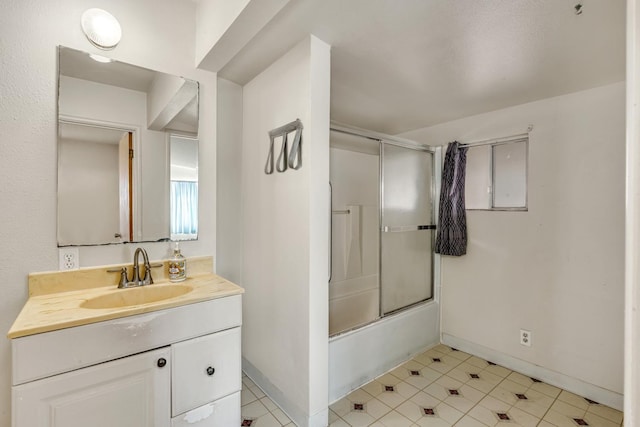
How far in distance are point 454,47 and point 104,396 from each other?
95.1 inches

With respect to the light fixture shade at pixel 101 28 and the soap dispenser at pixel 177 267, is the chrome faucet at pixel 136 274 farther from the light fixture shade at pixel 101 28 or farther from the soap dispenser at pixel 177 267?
the light fixture shade at pixel 101 28

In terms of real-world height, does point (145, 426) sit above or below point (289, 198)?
below

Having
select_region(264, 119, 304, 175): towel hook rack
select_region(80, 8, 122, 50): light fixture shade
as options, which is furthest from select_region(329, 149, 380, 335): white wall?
select_region(80, 8, 122, 50): light fixture shade

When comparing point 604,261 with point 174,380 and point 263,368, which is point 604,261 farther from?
point 174,380

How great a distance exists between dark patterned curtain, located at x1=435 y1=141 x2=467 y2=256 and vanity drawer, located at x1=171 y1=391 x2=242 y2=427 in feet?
7.06

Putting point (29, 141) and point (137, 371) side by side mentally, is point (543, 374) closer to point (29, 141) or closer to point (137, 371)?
point (137, 371)

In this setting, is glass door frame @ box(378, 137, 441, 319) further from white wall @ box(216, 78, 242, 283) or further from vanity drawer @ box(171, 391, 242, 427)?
vanity drawer @ box(171, 391, 242, 427)

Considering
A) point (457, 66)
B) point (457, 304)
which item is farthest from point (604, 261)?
point (457, 66)

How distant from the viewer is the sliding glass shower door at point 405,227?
2551 mm

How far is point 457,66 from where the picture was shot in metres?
1.86

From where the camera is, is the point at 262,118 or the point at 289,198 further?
the point at 262,118

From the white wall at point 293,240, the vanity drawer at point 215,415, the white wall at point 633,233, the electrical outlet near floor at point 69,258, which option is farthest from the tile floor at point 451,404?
the white wall at point 633,233

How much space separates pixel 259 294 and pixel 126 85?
153cm

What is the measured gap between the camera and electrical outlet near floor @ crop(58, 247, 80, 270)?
4.98 ft
